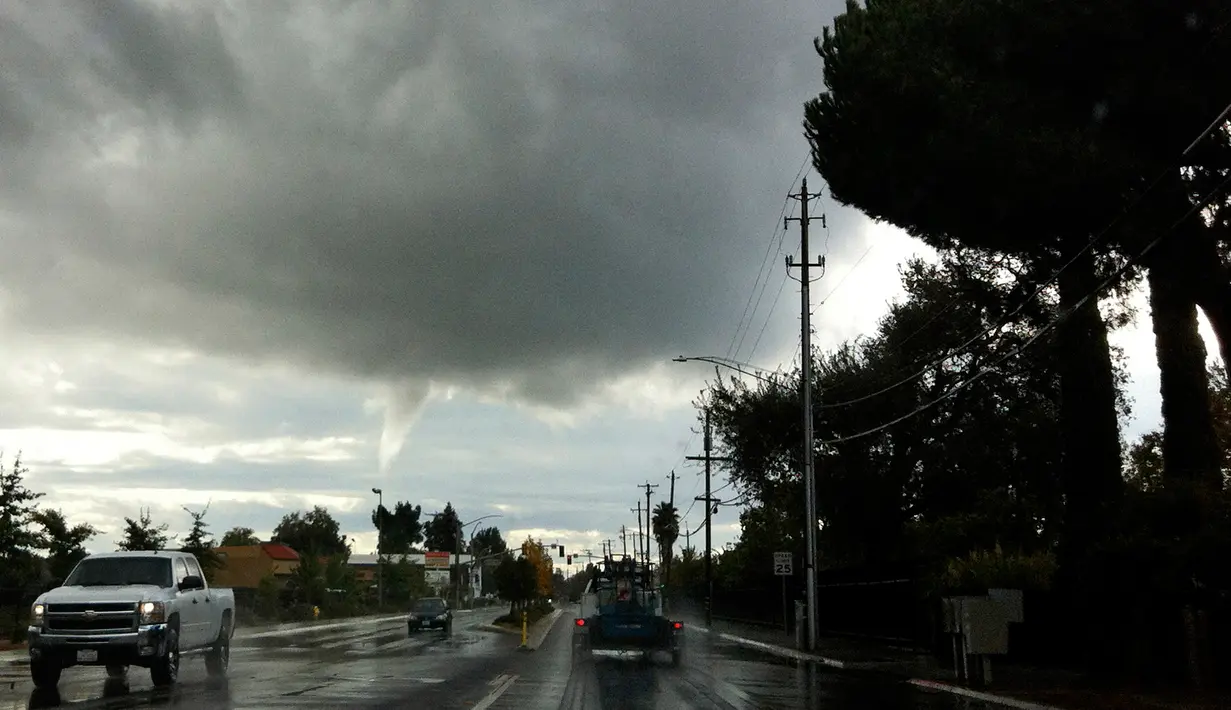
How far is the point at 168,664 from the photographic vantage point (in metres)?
19.3

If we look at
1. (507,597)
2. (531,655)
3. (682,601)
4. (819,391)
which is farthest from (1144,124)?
(682,601)

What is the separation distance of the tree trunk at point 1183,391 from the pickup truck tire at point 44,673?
21224mm

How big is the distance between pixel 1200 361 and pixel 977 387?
51.2 ft

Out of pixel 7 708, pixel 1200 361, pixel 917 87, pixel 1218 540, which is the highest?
pixel 917 87

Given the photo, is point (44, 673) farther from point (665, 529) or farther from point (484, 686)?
point (665, 529)

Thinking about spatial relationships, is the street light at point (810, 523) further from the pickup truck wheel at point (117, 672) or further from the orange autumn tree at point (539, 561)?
the orange autumn tree at point (539, 561)

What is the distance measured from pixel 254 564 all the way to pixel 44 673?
107m

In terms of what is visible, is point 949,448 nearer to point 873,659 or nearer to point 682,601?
point 873,659

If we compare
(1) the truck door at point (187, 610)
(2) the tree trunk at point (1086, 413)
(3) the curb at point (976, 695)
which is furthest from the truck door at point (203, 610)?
(2) the tree trunk at point (1086, 413)

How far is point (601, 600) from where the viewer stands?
91.4 ft

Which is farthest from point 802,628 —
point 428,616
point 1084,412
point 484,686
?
point 428,616

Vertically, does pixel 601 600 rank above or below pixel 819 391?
below

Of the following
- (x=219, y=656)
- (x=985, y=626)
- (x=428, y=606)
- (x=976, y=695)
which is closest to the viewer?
(x=976, y=695)

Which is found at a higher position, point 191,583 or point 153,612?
point 191,583
